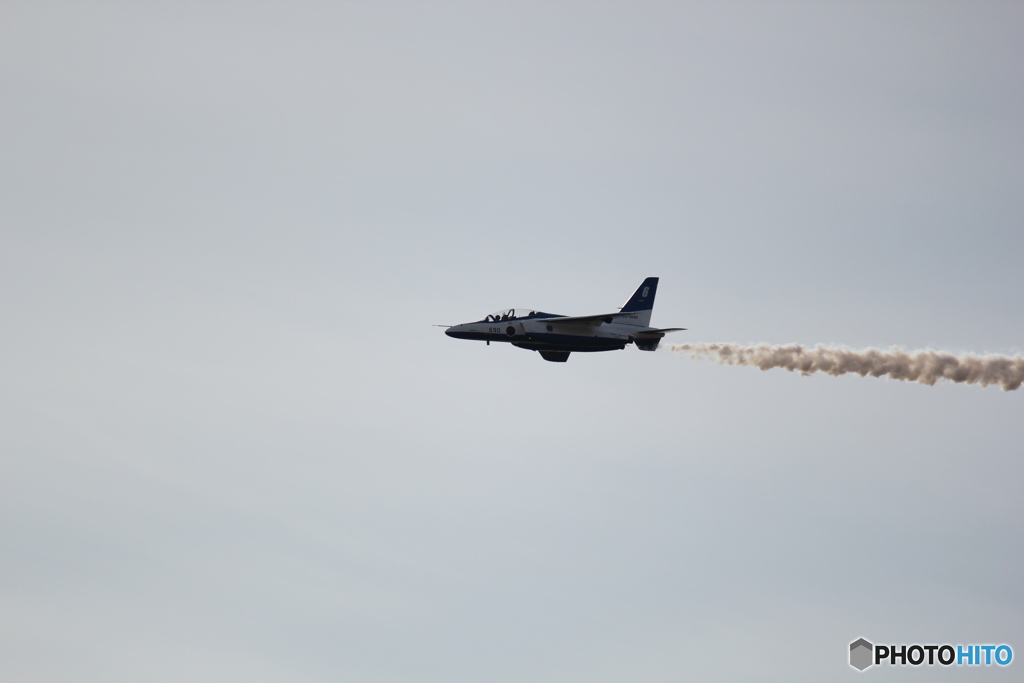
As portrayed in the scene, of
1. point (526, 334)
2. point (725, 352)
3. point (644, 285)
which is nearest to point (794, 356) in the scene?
point (725, 352)

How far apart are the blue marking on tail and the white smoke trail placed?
13.3 feet

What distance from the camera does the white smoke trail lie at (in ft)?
271

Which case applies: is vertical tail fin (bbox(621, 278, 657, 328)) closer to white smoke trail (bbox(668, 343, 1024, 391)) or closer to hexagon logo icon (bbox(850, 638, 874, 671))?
white smoke trail (bbox(668, 343, 1024, 391))

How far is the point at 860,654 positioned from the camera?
252 ft

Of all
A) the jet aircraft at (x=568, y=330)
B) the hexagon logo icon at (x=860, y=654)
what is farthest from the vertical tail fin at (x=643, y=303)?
the hexagon logo icon at (x=860, y=654)

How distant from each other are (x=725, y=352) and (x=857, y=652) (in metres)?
23.1

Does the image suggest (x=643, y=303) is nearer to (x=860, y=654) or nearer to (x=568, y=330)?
(x=568, y=330)

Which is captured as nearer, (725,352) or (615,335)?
(615,335)

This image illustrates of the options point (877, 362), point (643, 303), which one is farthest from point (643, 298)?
point (877, 362)

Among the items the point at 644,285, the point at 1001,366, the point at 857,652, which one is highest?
the point at 644,285

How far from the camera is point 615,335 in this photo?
83.6 m

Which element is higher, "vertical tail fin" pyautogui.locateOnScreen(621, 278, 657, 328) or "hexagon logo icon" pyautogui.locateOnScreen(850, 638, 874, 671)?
"vertical tail fin" pyautogui.locateOnScreen(621, 278, 657, 328)

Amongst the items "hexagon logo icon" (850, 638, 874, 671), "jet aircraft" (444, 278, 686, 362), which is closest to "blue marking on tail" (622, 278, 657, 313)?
"jet aircraft" (444, 278, 686, 362)

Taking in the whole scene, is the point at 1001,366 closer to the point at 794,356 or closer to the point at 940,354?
the point at 940,354
